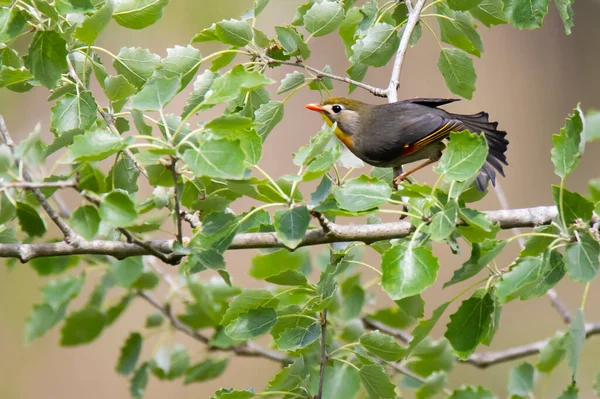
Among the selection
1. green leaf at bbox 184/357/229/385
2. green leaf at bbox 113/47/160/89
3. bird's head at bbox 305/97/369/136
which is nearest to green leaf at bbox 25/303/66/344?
green leaf at bbox 184/357/229/385

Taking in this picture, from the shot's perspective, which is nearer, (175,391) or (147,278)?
(147,278)

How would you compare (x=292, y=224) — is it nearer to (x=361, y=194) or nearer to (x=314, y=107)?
(x=361, y=194)

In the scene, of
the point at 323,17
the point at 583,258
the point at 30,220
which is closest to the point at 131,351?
the point at 30,220

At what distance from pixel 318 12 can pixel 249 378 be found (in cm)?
371

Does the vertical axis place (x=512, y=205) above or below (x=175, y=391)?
above

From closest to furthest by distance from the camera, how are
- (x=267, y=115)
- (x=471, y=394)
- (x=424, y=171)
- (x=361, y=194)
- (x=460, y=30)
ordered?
(x=361, y=194) → (x=471, y=394) → (x=267, y=115) → (x=460, y=30) → (x=424, y=171)

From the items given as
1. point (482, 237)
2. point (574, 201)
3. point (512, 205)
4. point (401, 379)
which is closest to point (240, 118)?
point (482, 237)

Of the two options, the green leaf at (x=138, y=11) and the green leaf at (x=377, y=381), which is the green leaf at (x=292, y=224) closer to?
the green leaf at (x=377, y=381)

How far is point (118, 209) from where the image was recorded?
4.66 ft

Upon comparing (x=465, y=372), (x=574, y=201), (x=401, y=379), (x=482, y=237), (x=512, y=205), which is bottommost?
(x=465, y=372)

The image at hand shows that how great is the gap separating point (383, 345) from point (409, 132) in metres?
1.14

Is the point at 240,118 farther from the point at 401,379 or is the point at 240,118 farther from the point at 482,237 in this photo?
the point at 401,379

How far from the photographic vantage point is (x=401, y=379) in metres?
2.78

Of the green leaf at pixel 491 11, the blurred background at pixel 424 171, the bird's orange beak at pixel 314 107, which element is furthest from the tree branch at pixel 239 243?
the blurred background at pixel 424 171
